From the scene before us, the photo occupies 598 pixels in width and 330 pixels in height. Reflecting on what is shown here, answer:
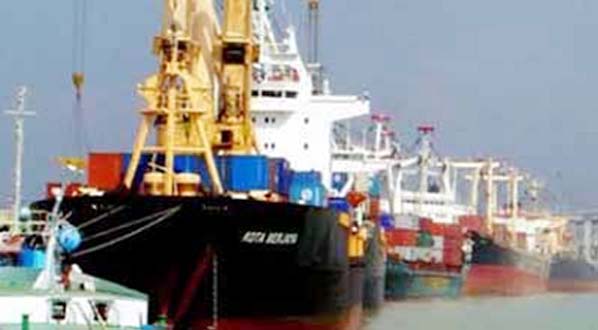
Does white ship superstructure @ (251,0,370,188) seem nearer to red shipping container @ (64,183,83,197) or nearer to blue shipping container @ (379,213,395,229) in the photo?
red shipping container @ (64,183,83,197)

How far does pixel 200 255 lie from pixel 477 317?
32.4 meters

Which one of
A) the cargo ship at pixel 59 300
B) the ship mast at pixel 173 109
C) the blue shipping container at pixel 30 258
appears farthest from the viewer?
the ship mast at pixel 173 109

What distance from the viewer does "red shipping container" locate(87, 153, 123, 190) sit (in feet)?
124

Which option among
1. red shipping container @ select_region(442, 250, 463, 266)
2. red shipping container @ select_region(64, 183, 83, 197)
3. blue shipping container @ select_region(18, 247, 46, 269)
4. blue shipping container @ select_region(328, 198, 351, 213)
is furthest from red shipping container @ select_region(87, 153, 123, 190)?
red shipping container @ select_region(442, 250, 463, 266)

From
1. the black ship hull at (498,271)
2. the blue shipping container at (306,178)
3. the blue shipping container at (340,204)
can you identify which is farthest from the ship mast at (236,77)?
the black ship hull at (498,271)

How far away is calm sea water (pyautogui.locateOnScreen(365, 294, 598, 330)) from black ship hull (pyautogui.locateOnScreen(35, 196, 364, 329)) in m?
18.2

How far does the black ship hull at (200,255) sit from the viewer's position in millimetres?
33594

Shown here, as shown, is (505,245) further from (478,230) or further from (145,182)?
(145,182)

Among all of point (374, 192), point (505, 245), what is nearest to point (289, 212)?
point (374, 192)

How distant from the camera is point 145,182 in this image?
120ft

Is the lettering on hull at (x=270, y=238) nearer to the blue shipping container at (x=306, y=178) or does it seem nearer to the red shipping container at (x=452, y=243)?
the blue shipping container at (x=306, y=178)

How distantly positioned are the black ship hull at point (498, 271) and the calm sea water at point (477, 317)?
12.4 m

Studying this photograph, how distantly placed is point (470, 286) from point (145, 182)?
2459 inches

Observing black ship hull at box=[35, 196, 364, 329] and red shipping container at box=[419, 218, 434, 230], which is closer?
black ship hull at box=[35, 196, 364, 329]
